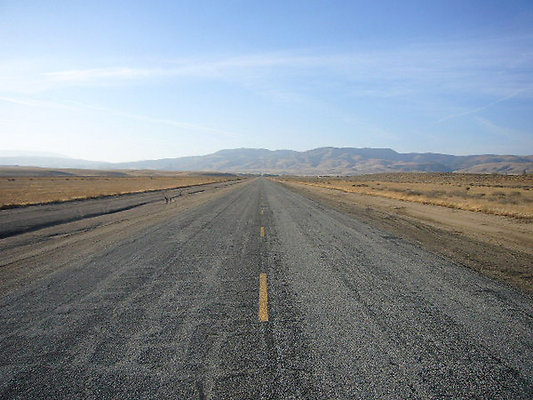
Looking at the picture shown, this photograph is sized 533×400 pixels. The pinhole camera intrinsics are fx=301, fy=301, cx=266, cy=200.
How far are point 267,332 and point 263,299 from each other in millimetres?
1029

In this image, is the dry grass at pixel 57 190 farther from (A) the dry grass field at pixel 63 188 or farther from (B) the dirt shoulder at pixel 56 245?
(B) the dirt shoulder at pixel 56 245

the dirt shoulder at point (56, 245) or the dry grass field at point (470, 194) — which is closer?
the dirt shoulder at point (56, 245)

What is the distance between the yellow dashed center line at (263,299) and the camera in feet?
13.9

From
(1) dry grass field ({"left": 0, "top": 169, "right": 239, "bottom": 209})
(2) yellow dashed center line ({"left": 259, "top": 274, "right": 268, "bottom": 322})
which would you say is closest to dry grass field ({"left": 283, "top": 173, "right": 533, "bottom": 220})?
(2) yellow dashed center line ({"left": 259, "top": 274, "right": 268, "bottom": 322})

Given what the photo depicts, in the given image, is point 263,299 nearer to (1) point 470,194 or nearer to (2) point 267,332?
(2) point 267,332

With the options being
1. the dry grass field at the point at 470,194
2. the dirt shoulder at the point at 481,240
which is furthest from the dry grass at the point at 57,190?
the dry grass field at the point at 470,194

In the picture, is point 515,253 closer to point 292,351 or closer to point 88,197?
point 292,351

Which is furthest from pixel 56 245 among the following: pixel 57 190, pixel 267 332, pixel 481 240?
pixel 57 190

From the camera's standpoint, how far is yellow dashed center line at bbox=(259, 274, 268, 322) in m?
4.25

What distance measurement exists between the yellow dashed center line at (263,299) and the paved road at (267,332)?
91 millimetres

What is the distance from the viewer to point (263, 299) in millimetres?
4855

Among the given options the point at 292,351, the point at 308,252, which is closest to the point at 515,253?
the point at 308,252

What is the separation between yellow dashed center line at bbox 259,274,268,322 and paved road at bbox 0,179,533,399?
3.6 inches

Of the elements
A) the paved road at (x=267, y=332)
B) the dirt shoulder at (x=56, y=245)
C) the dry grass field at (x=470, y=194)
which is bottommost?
the dry grass field at (x=470, y=194)
